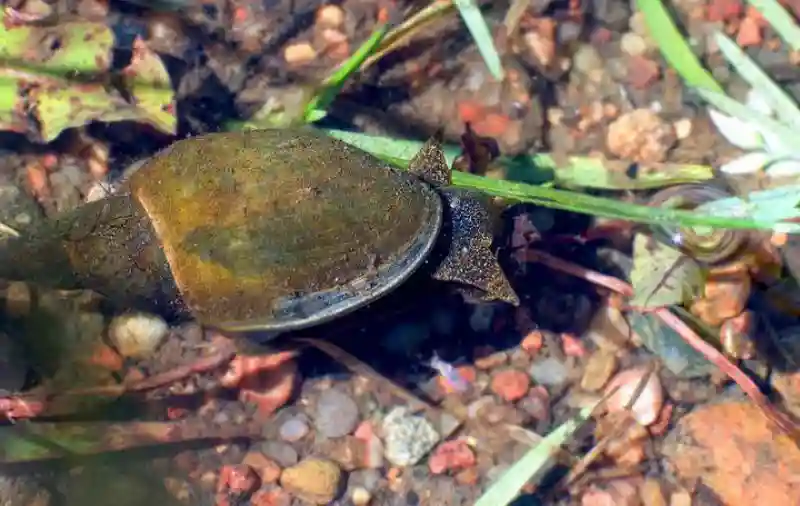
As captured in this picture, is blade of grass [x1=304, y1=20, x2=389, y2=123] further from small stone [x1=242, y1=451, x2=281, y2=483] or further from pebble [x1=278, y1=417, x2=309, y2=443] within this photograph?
small stone [x1=242, y1=451, x2=281, y2=483]

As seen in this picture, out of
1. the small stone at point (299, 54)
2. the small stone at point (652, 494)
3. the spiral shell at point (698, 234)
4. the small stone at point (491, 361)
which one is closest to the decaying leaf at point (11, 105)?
the small stone at point (299, 54)

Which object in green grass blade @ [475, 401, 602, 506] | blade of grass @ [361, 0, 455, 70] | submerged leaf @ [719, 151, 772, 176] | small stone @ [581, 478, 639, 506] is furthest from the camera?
submerged leaf @ [719, 151, 772, 176]

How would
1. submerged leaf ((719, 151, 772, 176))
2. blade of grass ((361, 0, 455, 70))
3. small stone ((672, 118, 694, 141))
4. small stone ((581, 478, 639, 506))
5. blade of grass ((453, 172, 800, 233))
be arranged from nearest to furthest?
blade of grass ((453, 172, 800, 233)), small stone ((581, 478, 639, 506)), blade of grass ((361, 0, 455, 70)), submerged leaf ((719, 151, 772, 176)), small stone ((672, 118, 694, 141))

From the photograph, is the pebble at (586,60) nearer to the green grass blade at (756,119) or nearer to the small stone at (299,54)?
the green grass blade at (756,119)

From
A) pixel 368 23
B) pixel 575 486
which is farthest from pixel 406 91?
pixel 575 486

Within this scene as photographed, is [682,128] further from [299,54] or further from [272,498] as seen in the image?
[272,498]

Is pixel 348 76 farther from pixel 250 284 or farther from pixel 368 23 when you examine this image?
pixel 250 284

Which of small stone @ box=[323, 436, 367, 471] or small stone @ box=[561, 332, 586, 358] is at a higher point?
small stone @ box=[561, 332, 586, 358]

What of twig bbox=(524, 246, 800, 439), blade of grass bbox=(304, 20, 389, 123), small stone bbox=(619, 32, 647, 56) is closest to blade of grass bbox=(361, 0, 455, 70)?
blade of grass bbox=(304, 20, 389, 123)
